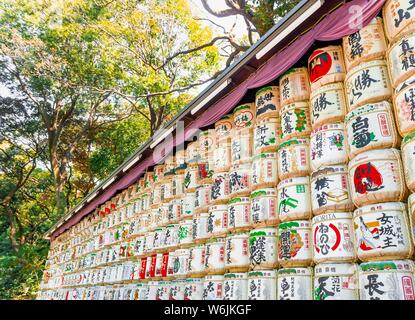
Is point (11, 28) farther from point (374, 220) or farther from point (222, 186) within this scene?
point (374, 220)

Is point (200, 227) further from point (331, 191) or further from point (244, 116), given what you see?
point (331, 191)

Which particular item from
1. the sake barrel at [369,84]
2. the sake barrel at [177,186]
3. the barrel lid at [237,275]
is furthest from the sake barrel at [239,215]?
the sake barrel at [177,186]

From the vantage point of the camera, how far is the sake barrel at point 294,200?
3.32 metres

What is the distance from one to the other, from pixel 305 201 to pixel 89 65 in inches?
511

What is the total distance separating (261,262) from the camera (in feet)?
11.6

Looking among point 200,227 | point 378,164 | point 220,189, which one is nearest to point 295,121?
point 378,164

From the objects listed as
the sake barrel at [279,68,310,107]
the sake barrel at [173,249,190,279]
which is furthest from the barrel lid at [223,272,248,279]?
the sake barrel at [279,68,310,107]

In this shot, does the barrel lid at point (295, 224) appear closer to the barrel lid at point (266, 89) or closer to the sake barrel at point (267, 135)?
the sake barrel at point (267, 135)

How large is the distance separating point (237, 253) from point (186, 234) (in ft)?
4.66

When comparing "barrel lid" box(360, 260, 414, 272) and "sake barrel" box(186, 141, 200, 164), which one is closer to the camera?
"barrel lid" box(360, 260, 414, 272)

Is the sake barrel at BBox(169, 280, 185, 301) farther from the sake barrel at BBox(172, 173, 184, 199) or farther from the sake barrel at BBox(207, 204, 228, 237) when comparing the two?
the sake barrel at BBox(172, 173, 184, 199)

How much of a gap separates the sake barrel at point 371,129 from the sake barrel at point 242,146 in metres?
1.54

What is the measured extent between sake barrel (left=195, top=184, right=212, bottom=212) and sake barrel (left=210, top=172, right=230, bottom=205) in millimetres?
249

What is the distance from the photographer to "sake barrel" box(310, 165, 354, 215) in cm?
298
